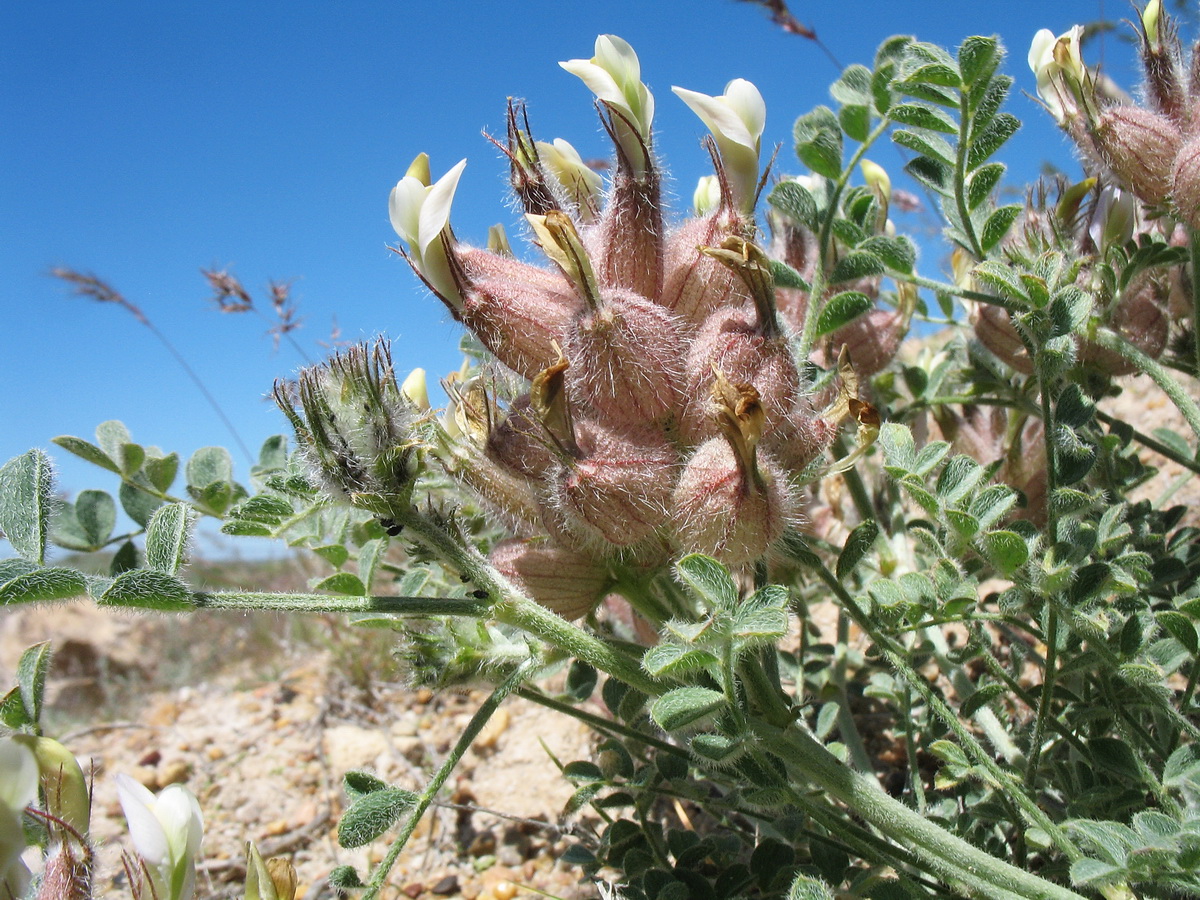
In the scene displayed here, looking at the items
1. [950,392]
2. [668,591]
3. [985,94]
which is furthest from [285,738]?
[985,94]

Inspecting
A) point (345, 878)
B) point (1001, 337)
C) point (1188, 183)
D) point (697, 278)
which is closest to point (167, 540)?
point (345, 878)

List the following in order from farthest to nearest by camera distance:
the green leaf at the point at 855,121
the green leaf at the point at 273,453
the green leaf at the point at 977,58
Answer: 1. the green leaf at the point at 273,453
2. the green leaf at the point at 855,121
3. the green leaf at the point at 977,58

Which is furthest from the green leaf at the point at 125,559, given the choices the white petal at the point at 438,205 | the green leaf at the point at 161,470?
the white petal at the point at 438,205

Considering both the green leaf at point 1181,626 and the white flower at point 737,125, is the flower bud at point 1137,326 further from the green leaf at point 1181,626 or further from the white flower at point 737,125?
the white flower at point 737,125

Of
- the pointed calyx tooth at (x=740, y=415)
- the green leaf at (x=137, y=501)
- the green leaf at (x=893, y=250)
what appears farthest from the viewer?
the green leaf at (x=137, y=501)

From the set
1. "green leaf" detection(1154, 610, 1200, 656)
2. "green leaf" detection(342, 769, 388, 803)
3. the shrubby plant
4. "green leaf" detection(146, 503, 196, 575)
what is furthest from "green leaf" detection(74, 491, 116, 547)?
"green leaf" detection(1154, 610, 1200, 656)

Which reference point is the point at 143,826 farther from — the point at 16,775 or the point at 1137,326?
the point at 1137,326

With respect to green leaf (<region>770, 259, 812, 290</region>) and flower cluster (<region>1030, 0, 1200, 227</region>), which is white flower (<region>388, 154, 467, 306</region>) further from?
flower cluster (<region>1030, 0, 1200, 227</region>)
